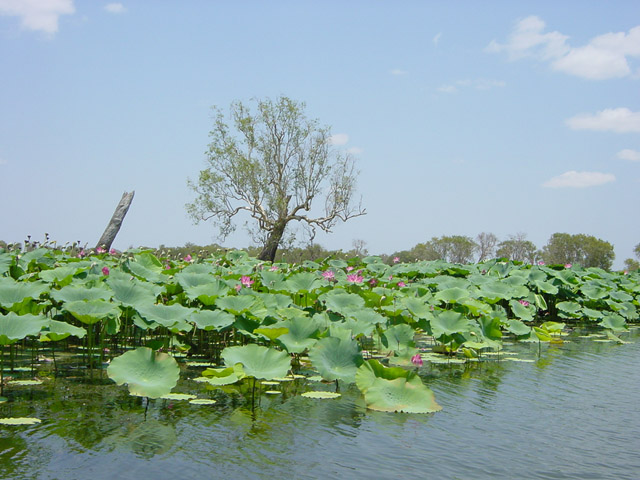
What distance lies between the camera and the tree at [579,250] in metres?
25.5

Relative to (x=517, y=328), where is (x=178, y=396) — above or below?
below

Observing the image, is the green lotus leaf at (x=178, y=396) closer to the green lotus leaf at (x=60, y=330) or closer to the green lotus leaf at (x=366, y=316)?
the green lotus leaf at (x=60, y=330)

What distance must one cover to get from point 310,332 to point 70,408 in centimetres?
159

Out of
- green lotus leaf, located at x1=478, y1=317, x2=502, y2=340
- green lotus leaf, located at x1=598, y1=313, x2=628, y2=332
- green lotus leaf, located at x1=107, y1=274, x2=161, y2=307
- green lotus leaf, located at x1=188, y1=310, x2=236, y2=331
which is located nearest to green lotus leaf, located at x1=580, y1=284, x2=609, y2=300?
green lotus leaf, located at x1=598, y1=313, x2=628, y2=332

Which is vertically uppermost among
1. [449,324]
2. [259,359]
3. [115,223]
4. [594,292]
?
[115,223]

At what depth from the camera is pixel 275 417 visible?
10.7 ft

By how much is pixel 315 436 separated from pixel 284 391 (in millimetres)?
957

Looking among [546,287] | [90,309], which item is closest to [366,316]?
[90,309]

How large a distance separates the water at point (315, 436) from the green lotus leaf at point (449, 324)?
2.70 ft

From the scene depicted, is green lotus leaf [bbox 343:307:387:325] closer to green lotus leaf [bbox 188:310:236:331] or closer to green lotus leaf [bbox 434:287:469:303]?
green lotus leaf [bbox 188:310:236:331]

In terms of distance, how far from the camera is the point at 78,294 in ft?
13.5

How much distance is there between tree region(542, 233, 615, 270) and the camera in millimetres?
25469

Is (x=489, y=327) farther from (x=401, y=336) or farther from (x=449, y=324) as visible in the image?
(x=401, y=336)

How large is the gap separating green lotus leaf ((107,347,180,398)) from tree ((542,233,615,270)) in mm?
23970
